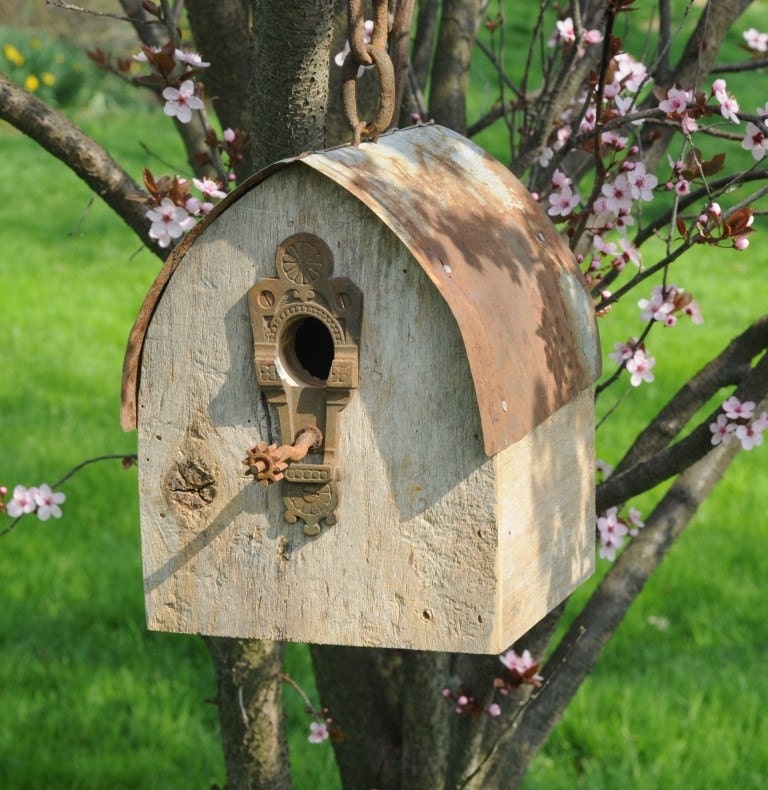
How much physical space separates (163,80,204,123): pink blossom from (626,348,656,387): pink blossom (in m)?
0.97

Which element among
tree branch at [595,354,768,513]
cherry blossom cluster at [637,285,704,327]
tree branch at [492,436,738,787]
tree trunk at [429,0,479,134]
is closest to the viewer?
tree branch at [595,354,768,513]

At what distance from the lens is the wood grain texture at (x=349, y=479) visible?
1.60 metres

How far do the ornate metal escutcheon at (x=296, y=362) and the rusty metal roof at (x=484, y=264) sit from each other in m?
0.13

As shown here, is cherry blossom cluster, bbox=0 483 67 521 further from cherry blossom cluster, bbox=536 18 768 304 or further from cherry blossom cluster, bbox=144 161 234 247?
cherry blossom cluster, bbox=536 18 768 304

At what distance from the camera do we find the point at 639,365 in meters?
2.30

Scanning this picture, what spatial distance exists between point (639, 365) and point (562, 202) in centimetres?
38

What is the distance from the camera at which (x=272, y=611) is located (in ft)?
5.74

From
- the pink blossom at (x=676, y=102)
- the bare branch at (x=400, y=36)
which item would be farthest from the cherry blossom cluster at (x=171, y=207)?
the pink blossom at (x=676, y=102)

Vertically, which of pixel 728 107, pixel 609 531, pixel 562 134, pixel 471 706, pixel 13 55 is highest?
pixel 13 55

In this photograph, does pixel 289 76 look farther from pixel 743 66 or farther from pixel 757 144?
pixel 743 66

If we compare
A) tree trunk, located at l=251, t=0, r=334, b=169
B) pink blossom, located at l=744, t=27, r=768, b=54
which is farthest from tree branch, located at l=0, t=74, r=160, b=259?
pink blossom, located at l=744, t=27, r=768, b=54

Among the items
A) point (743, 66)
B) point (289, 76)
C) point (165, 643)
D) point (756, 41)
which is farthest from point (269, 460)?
point (165, 643)

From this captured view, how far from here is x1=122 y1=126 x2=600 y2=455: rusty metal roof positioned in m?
1.52

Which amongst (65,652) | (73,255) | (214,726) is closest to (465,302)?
(214,726)
